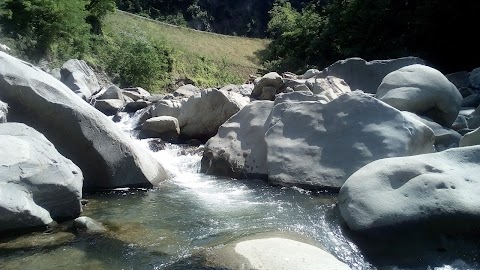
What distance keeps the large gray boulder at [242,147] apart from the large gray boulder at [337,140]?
0.54 metres

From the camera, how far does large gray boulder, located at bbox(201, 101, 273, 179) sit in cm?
1066

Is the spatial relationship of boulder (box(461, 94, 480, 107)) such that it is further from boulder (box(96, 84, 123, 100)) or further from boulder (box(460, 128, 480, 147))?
boulder (box(96, 84, 123, 100))

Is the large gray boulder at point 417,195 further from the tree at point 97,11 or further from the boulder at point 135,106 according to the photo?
the tree at point 97,11

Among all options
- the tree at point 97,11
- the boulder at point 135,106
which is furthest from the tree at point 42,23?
the boulder at point 135,106

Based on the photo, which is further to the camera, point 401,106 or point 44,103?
point 401,106

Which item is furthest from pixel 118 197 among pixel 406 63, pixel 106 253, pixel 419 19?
pixel 419 19

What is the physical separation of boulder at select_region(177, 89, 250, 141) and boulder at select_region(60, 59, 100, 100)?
22.3 feet

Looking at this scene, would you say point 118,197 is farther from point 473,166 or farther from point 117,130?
point 473,166

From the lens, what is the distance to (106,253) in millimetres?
6457

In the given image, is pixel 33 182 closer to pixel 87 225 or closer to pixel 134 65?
pixel 87 225

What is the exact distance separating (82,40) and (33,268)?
23.3m

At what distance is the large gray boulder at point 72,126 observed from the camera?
9.27 m

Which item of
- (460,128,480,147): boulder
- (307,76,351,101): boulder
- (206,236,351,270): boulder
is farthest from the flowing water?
(307,76,351,101): boulder

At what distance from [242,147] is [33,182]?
4841mm
